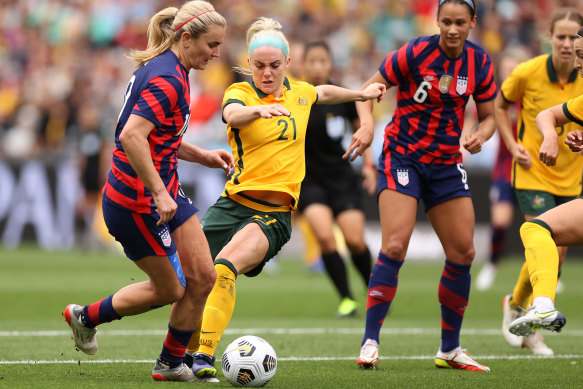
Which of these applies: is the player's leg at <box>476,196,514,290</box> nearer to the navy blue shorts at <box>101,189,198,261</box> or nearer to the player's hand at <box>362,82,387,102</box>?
the player's hand at <box>362,82,387,102</box>

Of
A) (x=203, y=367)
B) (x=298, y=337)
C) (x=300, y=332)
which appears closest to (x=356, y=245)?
(x=300, y=332)

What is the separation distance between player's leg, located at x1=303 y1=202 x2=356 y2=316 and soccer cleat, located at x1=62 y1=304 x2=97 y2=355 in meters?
4.37

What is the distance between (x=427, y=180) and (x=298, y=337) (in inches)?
91.9

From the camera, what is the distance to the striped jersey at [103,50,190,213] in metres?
5.27

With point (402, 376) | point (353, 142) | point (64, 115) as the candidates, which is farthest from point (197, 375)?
point (64, 115)

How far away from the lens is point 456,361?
666cm

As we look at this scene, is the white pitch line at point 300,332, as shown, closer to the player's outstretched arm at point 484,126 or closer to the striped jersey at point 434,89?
the striped jersey at point 434,89

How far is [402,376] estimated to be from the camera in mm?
6109

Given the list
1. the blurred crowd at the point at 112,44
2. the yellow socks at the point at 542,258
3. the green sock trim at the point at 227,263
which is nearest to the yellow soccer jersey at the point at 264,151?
the green sock trim at the point at 227,263

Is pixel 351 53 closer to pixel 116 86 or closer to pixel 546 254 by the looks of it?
pixel 116 86

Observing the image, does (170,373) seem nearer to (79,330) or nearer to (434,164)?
(79,330)

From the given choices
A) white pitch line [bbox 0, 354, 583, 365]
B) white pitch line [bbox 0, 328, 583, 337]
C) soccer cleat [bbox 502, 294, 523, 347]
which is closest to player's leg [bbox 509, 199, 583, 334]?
white pitch line [bbox 0, 354, 583, 365]

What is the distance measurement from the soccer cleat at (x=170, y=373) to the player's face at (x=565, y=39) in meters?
4.01

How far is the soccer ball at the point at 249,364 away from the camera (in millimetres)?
5527
